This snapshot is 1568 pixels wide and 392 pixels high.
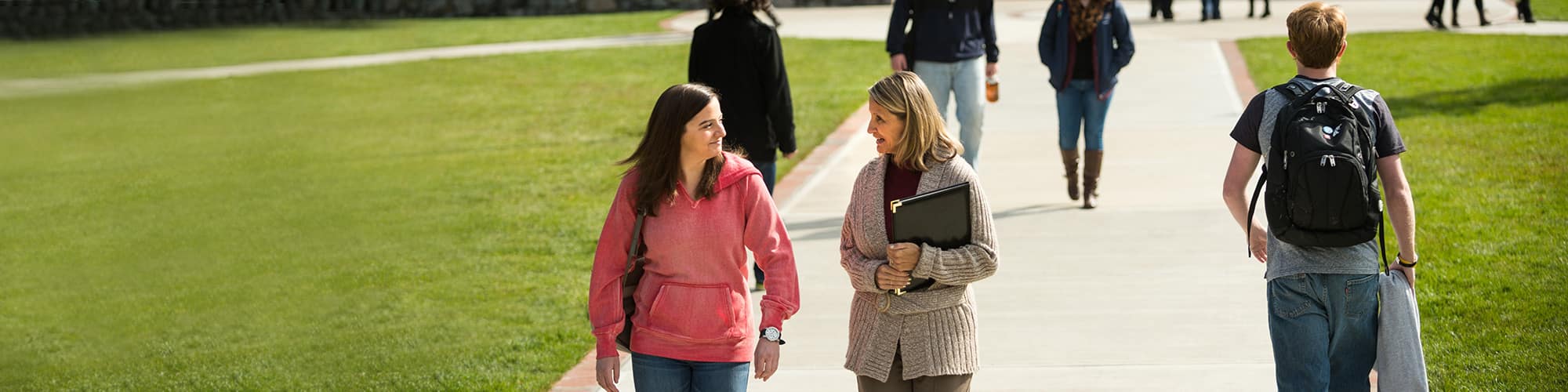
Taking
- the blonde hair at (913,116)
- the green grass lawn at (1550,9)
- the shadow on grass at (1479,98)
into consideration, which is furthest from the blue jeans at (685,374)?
the green grass lawn at (1550,9)

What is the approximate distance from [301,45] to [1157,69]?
51.7 ft

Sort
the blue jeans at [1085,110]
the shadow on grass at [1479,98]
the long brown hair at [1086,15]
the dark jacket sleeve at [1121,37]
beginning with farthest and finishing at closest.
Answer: the shadow on grass at [1479,98], the blue jeans at [1085,110], the dark jacket sleeve at [1121,37], the long brown hair at [1086,15]

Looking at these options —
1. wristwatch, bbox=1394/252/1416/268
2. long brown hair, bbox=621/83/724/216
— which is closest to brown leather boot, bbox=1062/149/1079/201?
wristwatch, bbox=1394/252/1416/268

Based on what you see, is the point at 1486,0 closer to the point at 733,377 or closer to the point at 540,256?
the point at 540,256

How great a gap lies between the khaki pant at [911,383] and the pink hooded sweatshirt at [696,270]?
1.16ft

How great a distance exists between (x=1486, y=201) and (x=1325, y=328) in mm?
5860

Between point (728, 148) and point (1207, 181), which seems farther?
point (1207, 181)

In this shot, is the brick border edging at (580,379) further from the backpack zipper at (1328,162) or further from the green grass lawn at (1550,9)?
the green grass lawn at (1550,9)

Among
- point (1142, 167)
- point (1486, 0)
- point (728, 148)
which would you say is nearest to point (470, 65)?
point (1142, 167)

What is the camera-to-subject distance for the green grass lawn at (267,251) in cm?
499

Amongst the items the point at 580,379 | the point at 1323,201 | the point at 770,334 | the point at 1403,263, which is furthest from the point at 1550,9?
the point at 770,334

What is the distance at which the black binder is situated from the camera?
399cm

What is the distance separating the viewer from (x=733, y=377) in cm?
407

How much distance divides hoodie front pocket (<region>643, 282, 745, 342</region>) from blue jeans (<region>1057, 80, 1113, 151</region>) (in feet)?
18.4
